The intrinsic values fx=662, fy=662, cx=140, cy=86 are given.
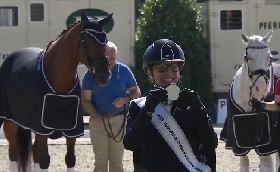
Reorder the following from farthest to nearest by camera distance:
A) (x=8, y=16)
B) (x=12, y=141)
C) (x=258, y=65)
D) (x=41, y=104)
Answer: (x=8, y=16) < (x=12, y=141) < (x=258, y=65) < (x=41, y=104)

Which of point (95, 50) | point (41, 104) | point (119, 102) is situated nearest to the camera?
point (95, 50)

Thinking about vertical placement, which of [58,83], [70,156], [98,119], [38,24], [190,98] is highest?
[38,24]

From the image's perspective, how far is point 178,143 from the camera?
11.5 feet

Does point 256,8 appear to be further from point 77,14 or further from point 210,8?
point 77,14

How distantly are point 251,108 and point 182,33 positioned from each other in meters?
9.87

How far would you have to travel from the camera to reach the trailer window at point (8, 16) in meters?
16.3

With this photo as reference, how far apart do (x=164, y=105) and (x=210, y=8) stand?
43.9 feet

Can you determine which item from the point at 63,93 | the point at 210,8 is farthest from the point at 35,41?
the point at 63,93

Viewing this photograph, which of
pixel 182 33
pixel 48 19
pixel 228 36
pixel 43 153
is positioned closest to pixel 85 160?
pixel 43 153

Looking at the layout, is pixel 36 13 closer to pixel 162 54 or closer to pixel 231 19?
pixel 231 19

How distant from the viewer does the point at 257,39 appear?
712 cm

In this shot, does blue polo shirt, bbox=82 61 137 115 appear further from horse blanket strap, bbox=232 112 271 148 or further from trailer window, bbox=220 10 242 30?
trailer window, bbox=220 10 242 30

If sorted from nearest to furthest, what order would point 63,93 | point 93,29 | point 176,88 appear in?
point 176,88, point 93,29, point 63,93

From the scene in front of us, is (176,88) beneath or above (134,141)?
above
